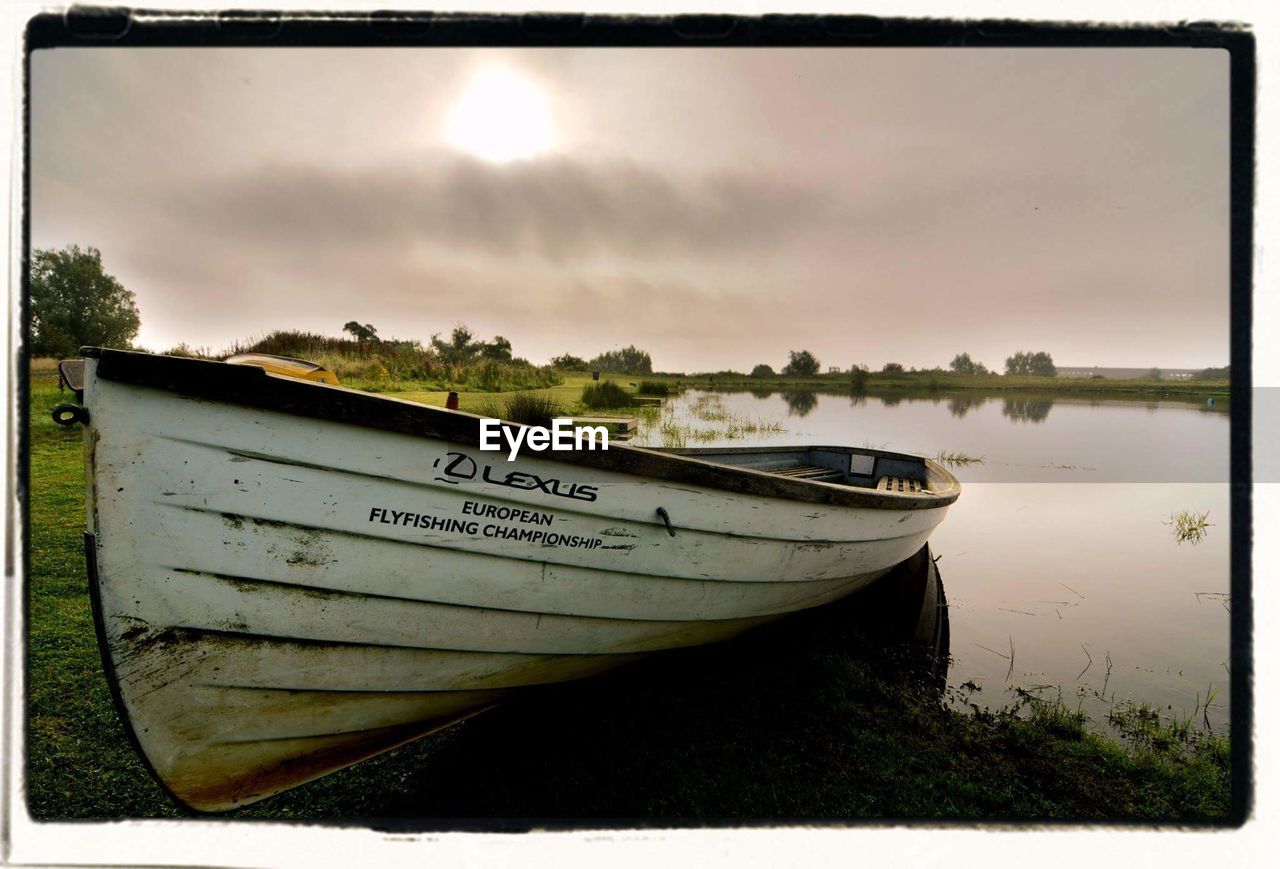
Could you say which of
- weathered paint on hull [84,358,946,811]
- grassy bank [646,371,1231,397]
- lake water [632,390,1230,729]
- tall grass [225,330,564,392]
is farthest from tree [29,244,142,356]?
grassy bank [646,371,1231,397]

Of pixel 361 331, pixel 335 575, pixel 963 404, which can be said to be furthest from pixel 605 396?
pixel 963 404

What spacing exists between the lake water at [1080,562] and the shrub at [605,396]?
437mm

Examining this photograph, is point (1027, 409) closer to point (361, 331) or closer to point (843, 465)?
point (843, 465)

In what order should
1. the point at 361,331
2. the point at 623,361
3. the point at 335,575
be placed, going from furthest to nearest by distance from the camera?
the point at 623,361, the point at 361,331, the point at 335,575

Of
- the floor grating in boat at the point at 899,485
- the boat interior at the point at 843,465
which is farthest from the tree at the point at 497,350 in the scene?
the floor grating in boat at the point at 899,485

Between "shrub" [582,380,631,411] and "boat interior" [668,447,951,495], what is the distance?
4.46ft

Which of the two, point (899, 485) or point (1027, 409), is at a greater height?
point (1027, 409)

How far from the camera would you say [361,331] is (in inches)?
85.1

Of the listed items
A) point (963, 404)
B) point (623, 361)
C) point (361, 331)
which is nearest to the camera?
point (361, 331)

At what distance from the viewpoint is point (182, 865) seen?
1.19 metres

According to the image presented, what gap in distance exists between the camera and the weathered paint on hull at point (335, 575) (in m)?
1.43

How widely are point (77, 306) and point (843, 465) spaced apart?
20.4 ft

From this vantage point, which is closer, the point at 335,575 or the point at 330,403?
the point at 330,403

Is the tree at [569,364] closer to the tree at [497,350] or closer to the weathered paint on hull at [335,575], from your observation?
the tree at [497,350]
